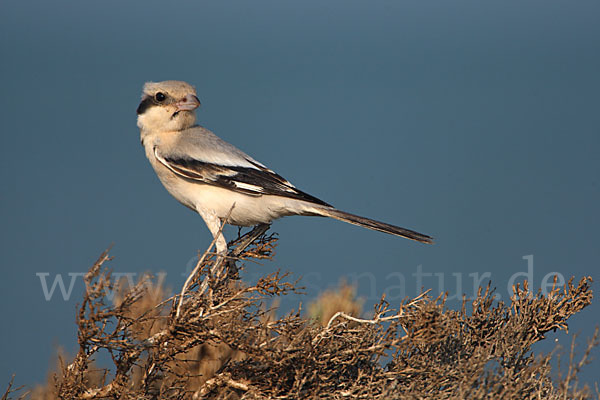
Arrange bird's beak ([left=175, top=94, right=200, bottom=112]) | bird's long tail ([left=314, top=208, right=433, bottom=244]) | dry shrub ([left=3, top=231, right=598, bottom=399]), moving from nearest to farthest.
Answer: dry shrub ([left=3, top=231, right=598, bottom=399]) < bird's long tail ([left=314, top=208, right=433, bottom=244]) < bird's beak ([left=175, top=94, right=200, bottom=112])

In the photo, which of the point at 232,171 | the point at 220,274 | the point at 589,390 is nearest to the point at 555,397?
the point at 589,390

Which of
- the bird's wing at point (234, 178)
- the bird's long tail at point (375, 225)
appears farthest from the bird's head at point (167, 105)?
the bird's long tail at point (375, 225)

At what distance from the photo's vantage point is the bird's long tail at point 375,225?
4504 millimetres

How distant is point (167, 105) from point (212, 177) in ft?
2.81

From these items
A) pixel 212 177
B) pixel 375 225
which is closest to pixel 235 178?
pixel 212 177

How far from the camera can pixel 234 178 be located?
16.2ft

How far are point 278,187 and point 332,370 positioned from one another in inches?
70.6

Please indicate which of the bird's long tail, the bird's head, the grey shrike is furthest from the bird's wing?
the bird's head

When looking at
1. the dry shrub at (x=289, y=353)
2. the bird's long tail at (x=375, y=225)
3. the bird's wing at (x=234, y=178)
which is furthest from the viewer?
the bird's wing at (x=234, y=178)

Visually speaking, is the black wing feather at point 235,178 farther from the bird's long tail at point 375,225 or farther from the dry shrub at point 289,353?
the dry shrub at point 289,353

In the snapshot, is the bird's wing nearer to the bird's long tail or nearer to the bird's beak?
the bird's long tail

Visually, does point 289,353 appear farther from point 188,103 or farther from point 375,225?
point 188,103

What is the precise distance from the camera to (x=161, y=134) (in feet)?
17.2

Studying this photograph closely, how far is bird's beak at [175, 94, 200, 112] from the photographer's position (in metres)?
5.18
